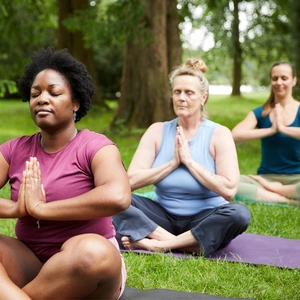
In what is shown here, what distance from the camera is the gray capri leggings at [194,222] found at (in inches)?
142

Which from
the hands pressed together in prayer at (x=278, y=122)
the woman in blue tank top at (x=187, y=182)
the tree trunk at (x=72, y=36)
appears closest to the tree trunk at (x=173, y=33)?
the tree trunk at (x=72, y=36)

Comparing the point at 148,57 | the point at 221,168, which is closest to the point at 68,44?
the point at 148,57

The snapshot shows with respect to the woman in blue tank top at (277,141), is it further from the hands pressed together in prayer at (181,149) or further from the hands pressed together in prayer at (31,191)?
the hands pressed together in prayer at (31,191)

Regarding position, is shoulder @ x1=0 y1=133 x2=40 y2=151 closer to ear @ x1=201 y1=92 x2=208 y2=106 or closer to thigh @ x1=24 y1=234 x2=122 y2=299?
thigh @ x1=24 y1=234 x2=122 y2=299

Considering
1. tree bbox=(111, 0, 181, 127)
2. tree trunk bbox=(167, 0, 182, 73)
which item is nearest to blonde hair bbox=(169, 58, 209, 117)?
tree bbox=(111, 0, 181, 127)

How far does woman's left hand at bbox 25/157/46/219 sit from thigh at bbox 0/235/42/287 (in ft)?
0.82

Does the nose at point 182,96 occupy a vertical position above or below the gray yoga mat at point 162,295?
above

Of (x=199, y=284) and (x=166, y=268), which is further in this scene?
(x=166, y=268)

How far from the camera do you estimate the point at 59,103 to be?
2.53 metres

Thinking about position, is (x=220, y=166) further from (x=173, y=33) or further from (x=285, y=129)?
(x=173, y=33)

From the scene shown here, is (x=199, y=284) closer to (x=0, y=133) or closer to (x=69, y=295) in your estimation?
(x=69, y=295)

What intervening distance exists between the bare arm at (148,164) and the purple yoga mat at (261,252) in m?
0.50

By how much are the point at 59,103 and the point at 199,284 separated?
137cm

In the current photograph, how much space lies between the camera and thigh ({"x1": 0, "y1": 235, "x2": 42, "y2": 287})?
247 cm
